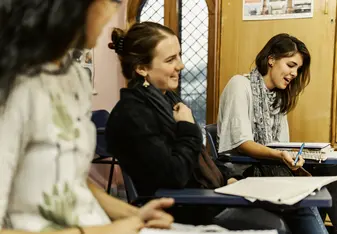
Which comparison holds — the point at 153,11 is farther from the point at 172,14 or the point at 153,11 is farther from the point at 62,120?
the point at 62,120

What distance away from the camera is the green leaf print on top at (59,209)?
2.21 feet

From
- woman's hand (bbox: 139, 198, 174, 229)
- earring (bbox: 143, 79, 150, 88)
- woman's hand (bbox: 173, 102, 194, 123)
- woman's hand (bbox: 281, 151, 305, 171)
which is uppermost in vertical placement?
earring (bbox: 143, 79, 150, 88)

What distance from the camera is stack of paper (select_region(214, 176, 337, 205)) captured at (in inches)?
43.2

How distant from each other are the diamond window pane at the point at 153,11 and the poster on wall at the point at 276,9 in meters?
0.63

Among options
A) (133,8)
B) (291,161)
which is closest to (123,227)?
(291,161)

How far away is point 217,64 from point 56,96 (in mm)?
2246

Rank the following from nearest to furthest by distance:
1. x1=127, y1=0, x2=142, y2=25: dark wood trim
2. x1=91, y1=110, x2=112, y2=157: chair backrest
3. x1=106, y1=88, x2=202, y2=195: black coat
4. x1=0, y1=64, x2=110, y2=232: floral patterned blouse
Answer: x1=0, y1=64, x2=110, y2=232: floral patterned blouse → x1=91, y1=110, x2=112, y2=157: chair backrest → x1=106, y1=88, x2=202, y2=195: black coat → x1=127, y1=0, x2=142, y2=25: dark wood trim

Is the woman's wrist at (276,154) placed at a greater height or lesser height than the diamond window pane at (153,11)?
lesser

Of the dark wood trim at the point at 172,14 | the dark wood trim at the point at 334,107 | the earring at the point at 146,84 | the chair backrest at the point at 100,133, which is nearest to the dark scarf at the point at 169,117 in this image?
the earring at the point at 146,84

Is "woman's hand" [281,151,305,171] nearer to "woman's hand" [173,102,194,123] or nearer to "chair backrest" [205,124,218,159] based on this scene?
"chair backrest" [205,124,218,159]

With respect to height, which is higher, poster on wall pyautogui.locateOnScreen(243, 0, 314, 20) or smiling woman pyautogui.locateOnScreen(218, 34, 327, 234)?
poster on wall pyautogui.locateOnScreen(243, 0, 314, 20)

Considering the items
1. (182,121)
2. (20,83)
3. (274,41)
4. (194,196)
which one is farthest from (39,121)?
(274,41)

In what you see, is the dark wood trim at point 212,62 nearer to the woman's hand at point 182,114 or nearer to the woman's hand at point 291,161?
the woman's hand at point 291,161

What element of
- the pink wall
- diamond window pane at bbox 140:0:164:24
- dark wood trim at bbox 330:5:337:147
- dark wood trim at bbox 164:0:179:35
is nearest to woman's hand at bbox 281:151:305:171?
dark wood trim at bbox 330:5:337:147
